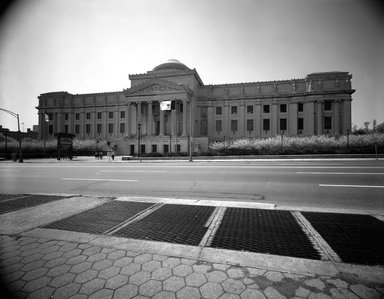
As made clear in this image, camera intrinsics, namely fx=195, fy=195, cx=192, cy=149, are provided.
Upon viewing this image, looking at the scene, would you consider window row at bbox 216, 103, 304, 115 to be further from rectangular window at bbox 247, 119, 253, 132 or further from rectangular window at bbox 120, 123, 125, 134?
rectangular window at bbox 120, 123, 125, 134

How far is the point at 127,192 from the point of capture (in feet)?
26.0

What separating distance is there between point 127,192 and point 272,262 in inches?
252

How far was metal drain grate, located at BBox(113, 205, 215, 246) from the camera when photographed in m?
3.63

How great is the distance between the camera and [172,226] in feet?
13.6

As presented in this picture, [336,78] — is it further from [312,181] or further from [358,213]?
[358,213]

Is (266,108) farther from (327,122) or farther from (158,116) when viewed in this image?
(158,116)

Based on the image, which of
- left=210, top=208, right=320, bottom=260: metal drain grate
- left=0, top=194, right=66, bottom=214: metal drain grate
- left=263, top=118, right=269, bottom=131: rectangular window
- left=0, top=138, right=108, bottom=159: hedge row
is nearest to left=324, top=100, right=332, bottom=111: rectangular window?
left=263, top=118, right=269, bottom=131: rectangular window

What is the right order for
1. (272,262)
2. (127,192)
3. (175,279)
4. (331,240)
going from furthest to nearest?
(127,192) < (331,240) < (272,262) < (175,279)

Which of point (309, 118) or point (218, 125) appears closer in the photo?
point (309, 118)

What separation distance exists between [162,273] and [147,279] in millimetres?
206

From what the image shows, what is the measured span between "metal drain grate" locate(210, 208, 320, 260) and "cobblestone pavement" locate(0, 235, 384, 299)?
1.95ft

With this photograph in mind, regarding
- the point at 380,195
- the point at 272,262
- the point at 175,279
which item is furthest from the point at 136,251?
the point at 380,195

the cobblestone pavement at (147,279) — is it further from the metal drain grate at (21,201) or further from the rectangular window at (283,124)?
the rectangular window at (283,124)

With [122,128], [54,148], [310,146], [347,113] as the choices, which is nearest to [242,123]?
[347,113]
